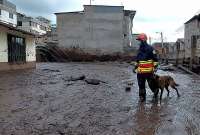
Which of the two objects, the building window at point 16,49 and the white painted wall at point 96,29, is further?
the white painted wall at point 96,29

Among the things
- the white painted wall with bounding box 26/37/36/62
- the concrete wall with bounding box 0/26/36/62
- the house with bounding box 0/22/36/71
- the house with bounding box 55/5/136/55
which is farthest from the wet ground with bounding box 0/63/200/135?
the house with bounding box 55/5/136/55

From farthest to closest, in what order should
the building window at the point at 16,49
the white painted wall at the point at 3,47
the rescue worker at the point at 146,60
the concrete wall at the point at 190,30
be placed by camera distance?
1. the concrete wall at the point at 190,30
2. the building window at the point at 16,49
3. the white painted wall at the point at 3,47
4. the rescue worker at the point at 146,60

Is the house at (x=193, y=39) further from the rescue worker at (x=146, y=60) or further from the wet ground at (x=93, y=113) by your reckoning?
the rescue worker at (x=146, y=60)

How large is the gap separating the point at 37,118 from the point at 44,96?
11.2 ft

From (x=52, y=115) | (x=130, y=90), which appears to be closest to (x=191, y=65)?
(x=130, y=90)

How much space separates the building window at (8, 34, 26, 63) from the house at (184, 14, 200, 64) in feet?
40.3

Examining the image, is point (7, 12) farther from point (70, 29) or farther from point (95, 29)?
point (95, 29)

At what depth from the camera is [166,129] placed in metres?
7.65

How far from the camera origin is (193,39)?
28.7 metres

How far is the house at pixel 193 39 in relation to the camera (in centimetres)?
2878

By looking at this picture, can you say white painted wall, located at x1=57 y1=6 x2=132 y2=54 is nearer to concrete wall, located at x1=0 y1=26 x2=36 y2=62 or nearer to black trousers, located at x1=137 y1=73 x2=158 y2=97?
concrete wall, located at x1=0 y1=26 x2=36 y2=62

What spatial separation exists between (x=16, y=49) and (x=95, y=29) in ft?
99.2

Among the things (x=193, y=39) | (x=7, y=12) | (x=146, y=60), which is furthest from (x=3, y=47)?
(x=7, y=12)

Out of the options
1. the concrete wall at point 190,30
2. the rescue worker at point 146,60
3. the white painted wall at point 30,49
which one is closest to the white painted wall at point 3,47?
the white painted wall at point 30,49
